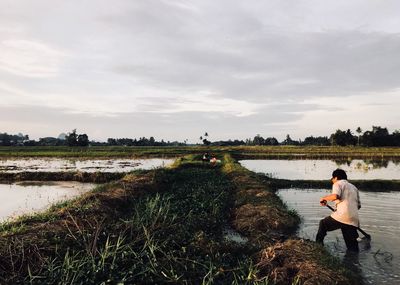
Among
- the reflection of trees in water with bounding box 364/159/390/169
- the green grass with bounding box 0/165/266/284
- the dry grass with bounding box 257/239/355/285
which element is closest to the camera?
the green grass with bounding box 0/165/266/284

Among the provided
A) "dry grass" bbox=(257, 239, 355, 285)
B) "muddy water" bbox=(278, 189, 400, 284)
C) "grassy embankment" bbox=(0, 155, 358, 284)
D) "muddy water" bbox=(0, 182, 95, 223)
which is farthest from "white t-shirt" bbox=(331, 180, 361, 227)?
"muddy water" bbox=(0, 182, 95, 223)

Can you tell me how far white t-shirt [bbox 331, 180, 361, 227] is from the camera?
761 centimetres

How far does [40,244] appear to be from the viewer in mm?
6223

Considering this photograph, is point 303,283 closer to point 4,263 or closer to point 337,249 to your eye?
point 337,249

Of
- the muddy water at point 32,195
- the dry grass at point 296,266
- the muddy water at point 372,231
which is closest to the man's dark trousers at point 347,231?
the muddy water at point 372,231

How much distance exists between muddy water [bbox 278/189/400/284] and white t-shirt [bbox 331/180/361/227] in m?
0.71

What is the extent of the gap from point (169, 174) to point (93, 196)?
8907 mm

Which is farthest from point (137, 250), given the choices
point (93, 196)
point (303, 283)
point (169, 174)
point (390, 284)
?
point (169, 174)

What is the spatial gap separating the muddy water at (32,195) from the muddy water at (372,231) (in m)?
8.73

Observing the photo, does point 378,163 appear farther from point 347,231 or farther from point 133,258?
point 133,258

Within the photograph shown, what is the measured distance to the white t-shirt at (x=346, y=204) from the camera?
25.0 feet

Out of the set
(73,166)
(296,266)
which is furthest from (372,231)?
(73,166)

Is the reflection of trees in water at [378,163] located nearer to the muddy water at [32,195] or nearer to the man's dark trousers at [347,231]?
Result: the muddy water at [32,195]

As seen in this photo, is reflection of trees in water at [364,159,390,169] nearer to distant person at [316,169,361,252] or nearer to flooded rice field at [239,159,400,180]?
flooded rice field at [239,159,400,180]
